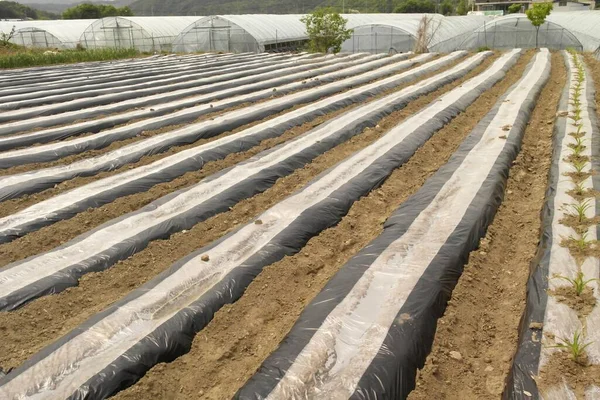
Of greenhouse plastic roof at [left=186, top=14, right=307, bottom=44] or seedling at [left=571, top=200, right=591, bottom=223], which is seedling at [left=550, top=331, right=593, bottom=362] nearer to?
seedling at [left=571, top=200, right=591, bottom=223]

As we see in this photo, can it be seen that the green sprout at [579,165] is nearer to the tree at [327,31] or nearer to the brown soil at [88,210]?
the brown soil at [88,210]

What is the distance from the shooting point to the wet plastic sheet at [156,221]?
12.5ft

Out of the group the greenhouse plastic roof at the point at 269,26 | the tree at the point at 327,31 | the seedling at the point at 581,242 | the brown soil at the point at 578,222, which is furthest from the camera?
the greenhouse plastic roof at the point at 269,26

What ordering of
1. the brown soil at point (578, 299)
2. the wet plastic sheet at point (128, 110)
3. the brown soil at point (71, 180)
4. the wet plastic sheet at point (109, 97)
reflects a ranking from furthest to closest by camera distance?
the wet plastic sheet at point (109, 97)
the wet plastic sheet at point (128, 110)
the brown soil at point (71, 180)
the brown soil at point (578, 299)

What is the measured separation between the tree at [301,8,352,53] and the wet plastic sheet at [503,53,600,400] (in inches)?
781

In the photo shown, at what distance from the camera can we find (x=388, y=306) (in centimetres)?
326

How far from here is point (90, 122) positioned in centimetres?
842

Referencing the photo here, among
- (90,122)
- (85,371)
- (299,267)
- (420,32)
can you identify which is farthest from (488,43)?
(85,371)

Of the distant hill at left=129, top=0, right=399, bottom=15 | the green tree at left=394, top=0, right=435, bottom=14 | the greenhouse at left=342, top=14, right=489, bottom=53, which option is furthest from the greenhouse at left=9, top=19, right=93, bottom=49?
the distant hill at left=129, top=0, right=399, bottom=15

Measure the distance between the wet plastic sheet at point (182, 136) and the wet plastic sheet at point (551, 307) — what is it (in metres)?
5.10

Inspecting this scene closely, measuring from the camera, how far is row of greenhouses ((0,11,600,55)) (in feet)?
78.2

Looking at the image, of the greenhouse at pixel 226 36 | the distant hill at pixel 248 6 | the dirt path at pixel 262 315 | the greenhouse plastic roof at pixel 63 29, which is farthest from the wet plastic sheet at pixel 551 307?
the distant hill at pixel 248 6

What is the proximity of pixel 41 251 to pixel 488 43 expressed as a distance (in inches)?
986

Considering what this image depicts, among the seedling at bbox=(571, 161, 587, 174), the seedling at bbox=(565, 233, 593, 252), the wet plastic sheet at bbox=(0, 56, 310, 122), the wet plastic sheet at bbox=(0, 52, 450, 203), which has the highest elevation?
the wet plastic sheet at bbox=(0, 56, 310, 122)
